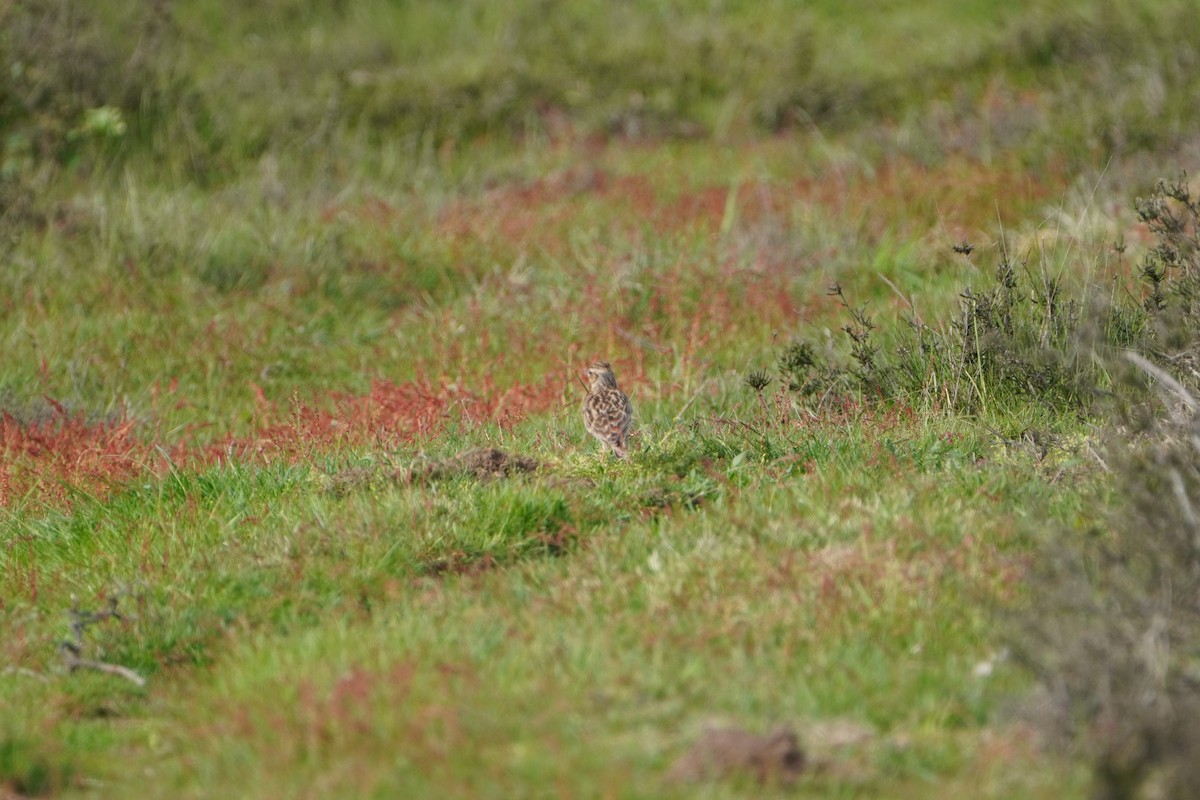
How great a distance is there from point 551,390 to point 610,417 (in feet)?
6.08

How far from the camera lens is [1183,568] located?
4.77 meters

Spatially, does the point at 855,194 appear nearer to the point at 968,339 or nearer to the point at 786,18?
the point at 968,339

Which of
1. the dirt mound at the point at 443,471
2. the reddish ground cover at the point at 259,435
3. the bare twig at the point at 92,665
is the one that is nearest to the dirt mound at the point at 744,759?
the bare twig at the point at 92,665

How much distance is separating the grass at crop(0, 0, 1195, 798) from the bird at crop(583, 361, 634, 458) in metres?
0.12

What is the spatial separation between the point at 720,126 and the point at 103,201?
6.08 m

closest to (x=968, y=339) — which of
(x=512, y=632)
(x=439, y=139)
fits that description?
(x=512, y=632)

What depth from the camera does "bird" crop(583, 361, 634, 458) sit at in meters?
6.57

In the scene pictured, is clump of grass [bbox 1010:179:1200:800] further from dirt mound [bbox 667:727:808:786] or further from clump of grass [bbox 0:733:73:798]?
clump of grass [bbox 0:733:73:798]

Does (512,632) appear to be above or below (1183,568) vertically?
below

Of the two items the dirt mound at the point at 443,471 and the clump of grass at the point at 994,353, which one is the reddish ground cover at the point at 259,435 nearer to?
the dirt mound at the point at 443,471

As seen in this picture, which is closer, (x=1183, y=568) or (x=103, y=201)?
(x=1183, y=568)

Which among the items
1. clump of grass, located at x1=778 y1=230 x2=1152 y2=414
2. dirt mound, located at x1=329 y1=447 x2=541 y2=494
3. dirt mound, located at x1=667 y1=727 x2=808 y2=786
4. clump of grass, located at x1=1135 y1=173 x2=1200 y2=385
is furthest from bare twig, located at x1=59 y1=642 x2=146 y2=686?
clump of grass, located at x1=1135 y1=173 x2=1200 y2=385

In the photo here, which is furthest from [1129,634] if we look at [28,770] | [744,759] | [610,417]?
[28,770]

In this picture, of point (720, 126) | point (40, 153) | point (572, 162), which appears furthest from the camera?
point (720, 126)
